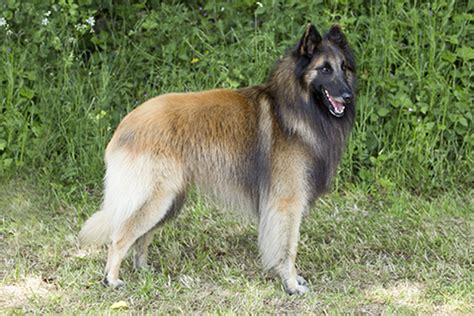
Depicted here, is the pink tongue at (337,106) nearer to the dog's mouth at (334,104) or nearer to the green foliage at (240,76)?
the dog's mouth at (334,104)

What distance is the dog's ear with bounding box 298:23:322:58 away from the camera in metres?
5.08

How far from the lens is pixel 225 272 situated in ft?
17.6

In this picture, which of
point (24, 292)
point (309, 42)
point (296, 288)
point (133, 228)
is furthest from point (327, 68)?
point (24, 292)

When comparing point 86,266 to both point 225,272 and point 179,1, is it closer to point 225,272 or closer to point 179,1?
point 225,272

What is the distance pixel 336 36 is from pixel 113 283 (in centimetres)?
198

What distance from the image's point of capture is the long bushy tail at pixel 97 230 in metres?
5.31

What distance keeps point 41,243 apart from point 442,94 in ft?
10.9

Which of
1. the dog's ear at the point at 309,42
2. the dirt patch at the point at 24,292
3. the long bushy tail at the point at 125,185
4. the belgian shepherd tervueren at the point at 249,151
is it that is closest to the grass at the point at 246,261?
the dirt patch at the point at 24,292

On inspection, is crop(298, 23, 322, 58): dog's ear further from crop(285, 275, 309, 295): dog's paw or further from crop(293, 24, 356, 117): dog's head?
crop(285, 275, 309, 295): dog's paw

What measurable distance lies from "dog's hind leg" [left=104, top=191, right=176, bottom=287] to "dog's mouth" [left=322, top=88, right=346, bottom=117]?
3.47 feet

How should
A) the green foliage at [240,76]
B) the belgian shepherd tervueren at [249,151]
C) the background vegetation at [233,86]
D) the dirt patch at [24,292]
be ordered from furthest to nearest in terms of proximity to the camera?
the green foliage at [240,76], the background vegetation at [233,86], the belgian shepherd tervueren at [249,151], the dirt patch at [24,292]

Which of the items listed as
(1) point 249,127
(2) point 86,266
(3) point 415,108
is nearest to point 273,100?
(1) point 249,127

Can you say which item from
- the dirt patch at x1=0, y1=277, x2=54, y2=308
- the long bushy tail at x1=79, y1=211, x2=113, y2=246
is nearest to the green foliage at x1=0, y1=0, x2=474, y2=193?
the long bushy tail at x1=79, y1=211, x2=113, y2=246

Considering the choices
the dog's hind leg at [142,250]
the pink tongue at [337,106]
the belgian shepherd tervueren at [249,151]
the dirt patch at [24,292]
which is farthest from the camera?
the dog's hind leg at [142,250]
